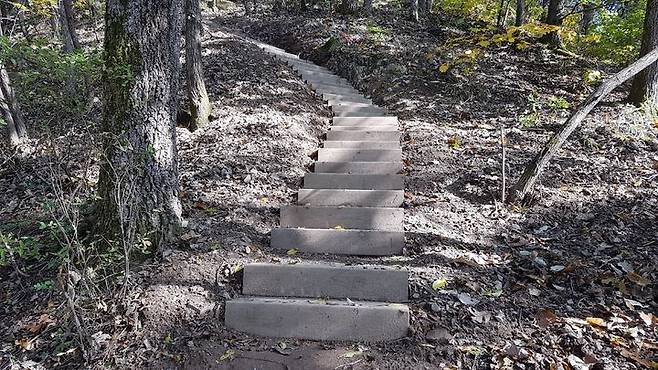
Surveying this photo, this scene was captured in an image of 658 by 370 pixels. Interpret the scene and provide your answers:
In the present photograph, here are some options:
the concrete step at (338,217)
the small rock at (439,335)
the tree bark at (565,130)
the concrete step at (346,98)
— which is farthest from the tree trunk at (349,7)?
the small rock at (439,335)

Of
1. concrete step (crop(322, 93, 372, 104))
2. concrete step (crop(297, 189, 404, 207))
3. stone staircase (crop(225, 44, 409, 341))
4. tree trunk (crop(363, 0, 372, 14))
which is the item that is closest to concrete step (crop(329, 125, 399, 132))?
stone staircase (crop(225, 44, 409, 341))

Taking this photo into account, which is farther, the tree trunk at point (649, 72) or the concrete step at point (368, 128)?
the concrete step at point (368, 128)

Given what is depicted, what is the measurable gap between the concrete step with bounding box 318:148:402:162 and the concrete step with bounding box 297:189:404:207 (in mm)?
1121

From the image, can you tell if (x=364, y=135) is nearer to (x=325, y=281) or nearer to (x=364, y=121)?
(x=364, y=121)

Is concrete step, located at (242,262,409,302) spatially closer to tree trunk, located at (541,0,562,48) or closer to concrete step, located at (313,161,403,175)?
concrete step, located at (313,161,403,175)

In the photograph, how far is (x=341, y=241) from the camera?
4.54 metres

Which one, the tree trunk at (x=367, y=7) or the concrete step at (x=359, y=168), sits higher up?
the tree trunk at (x=367, y=7)

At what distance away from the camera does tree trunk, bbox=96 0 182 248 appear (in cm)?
358

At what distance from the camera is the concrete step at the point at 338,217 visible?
484 centimetres

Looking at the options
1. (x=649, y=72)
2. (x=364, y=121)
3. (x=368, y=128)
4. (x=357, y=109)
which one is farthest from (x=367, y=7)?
(x=649, y=72)

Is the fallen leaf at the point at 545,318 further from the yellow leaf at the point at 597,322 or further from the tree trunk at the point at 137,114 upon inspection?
the tree trunk at the point at 137,114

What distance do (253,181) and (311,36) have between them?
10514mm

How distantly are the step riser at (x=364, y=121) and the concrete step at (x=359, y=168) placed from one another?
1899mm

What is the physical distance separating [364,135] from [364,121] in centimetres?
79
